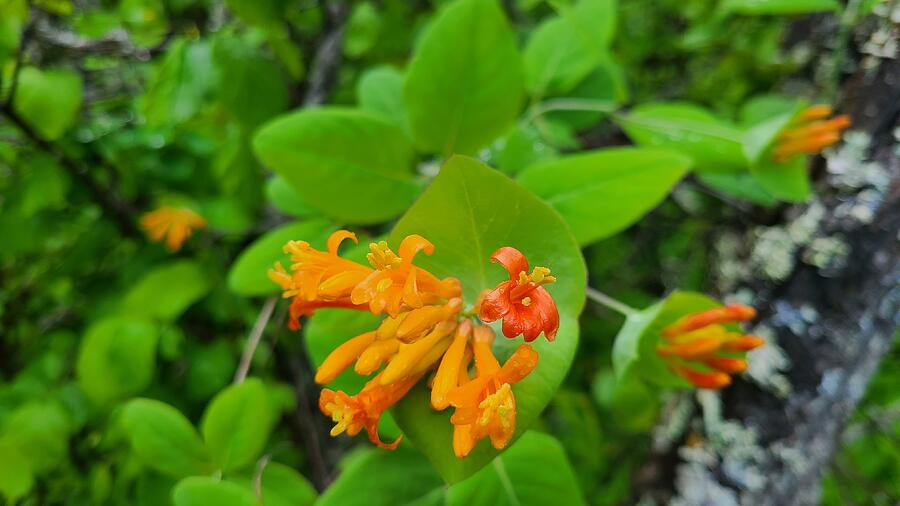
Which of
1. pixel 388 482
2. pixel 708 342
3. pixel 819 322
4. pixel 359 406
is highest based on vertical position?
pixel 359 406

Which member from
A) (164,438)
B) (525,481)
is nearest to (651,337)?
(525,481)

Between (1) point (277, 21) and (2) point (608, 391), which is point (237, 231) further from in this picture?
(2) point (608, 391)

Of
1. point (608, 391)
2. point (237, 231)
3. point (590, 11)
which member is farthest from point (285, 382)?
point (590, 11)

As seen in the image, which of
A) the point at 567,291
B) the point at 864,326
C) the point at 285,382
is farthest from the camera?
the point at 285,382

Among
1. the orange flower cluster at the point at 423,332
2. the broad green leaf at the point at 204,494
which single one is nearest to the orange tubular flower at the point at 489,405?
the orange flower cluster at the point at 423,332

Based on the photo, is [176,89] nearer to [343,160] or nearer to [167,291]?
[167,291]

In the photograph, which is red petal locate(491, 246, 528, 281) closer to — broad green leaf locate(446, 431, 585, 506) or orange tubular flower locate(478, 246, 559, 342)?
orange tubular flower locate(478, 246, 559, 342)
